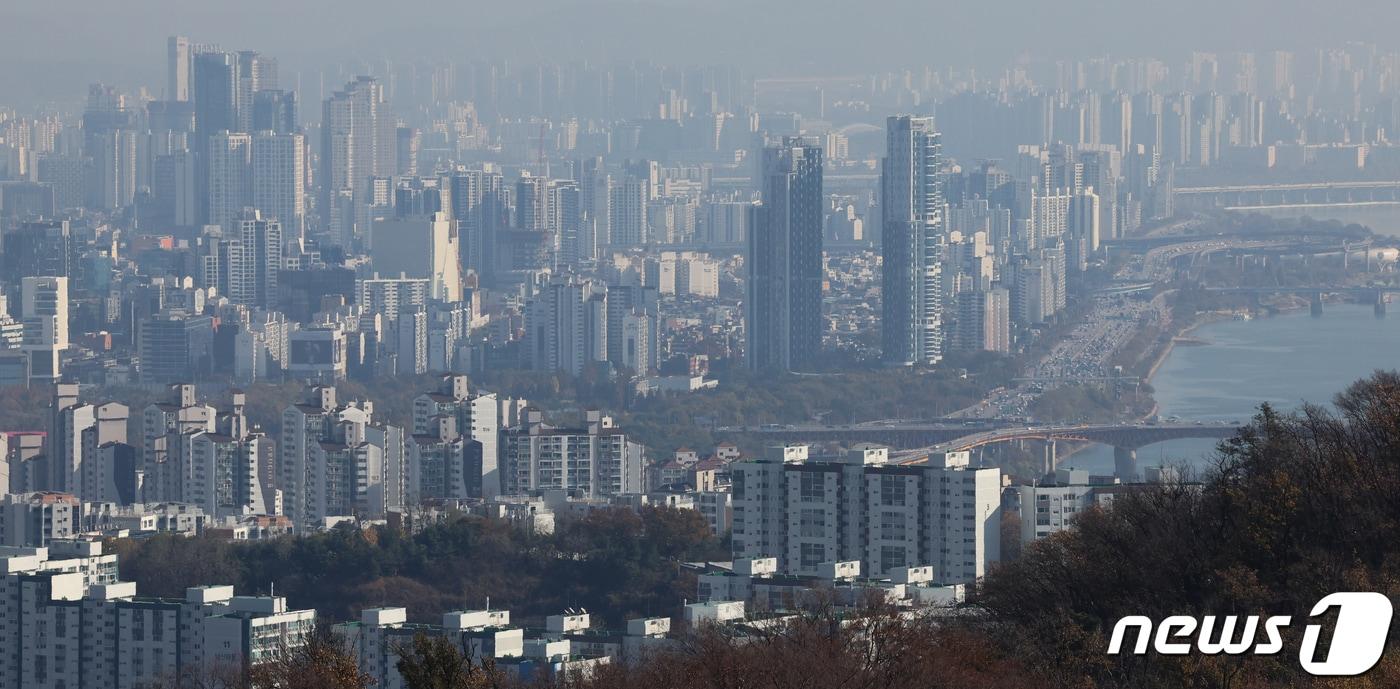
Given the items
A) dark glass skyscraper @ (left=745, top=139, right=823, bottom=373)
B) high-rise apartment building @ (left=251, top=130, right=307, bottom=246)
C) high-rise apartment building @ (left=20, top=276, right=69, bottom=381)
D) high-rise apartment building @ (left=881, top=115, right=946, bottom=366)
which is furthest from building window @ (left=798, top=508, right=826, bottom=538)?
high-rise apartment building @ (left=251, top=130, right=307, bottom=246)

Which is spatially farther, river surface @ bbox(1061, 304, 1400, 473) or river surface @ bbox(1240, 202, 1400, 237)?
river surface @ bbox(1240, 202, 1400, 237)

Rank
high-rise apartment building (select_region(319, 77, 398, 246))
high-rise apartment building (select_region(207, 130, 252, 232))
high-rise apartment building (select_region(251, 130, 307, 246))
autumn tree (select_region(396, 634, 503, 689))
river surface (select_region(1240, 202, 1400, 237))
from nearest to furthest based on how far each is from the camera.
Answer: autumn tree (select_region(396, 634, 503, 689)) < river surface (select_region(1240, 202, 1400, 237)) < high-rise apartment building (select_region(207, 130, 252, 232)) < high-rise apartment building (select_region(251, 130, 307, 246)) < high-rise apartment building (select_region(319, 77, 398, 246))

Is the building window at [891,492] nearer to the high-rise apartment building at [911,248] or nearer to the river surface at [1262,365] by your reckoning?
the river surface at [1262,365]

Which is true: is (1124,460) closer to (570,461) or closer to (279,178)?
(570,461)

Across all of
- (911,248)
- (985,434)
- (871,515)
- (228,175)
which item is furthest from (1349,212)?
(871,515)

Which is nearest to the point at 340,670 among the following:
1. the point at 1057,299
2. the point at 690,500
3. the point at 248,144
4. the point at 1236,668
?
the point at 1236,668

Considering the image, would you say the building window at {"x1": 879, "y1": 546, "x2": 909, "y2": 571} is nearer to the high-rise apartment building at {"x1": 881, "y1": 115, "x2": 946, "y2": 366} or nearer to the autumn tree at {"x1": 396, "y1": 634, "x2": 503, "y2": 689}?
the autumn tree at {"x1": 396, "y1": 634, "x2": 503, "y2": 689}

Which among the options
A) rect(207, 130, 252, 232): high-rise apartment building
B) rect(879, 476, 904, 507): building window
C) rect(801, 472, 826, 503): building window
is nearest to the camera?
rect(879, 476, 904, 507): building window
